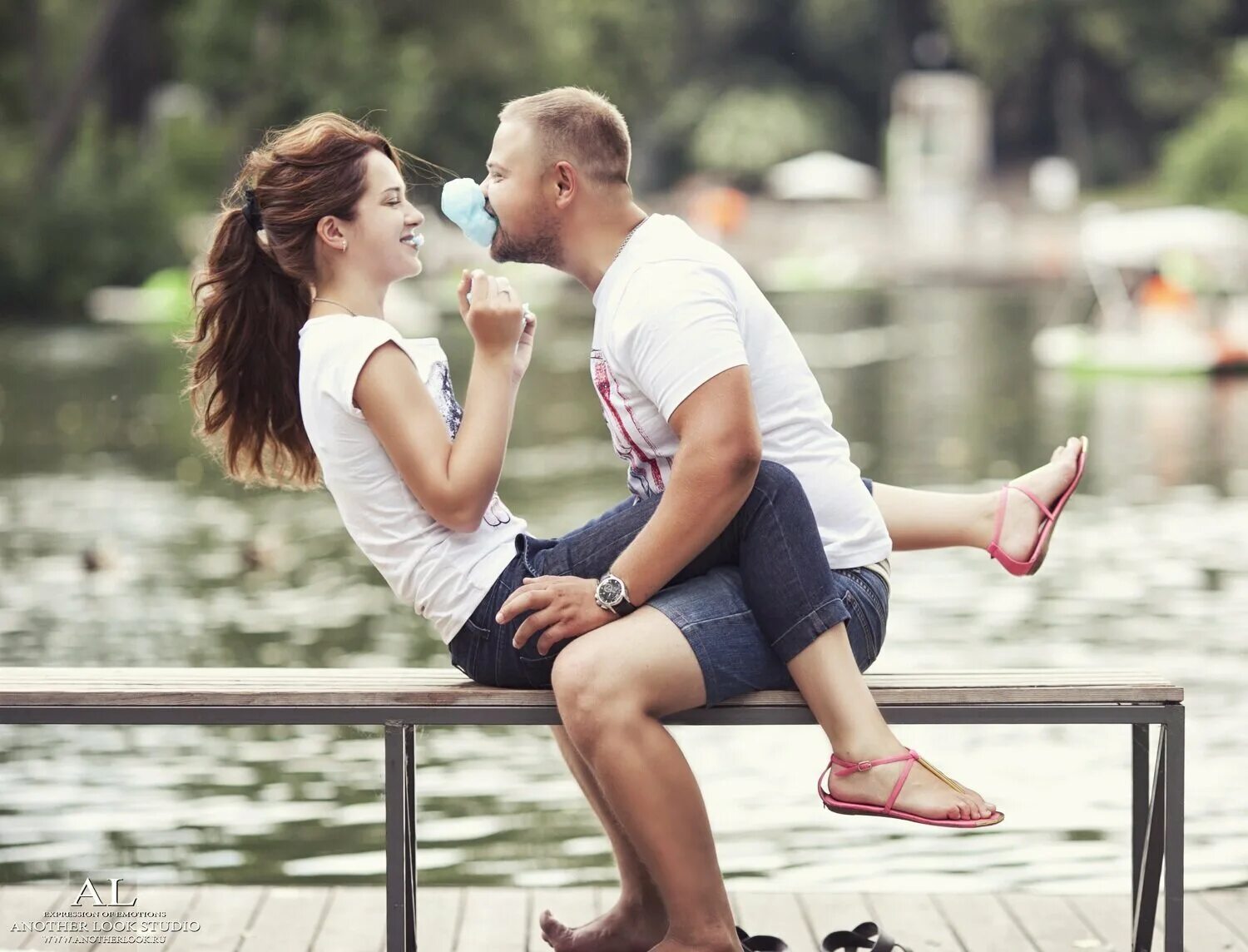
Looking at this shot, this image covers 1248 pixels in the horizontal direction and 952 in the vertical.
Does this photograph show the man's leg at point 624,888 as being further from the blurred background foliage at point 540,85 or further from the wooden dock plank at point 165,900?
the blurred background foliage at point 540,85

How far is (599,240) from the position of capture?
321 cm

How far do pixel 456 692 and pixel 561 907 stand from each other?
38.7 inches

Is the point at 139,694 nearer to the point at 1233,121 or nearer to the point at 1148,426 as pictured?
the point at 1148,426

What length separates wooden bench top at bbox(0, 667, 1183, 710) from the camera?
3.04m

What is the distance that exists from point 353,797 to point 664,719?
2673mm

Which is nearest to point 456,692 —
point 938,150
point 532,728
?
point 532,728

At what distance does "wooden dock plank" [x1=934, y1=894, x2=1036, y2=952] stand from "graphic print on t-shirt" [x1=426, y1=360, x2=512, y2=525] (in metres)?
1.17

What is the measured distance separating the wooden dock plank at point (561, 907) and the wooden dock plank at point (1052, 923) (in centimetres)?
79

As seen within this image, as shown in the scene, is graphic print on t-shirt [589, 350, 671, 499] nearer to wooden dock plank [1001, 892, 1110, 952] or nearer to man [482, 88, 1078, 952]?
man [482, 88, 1078, 952]

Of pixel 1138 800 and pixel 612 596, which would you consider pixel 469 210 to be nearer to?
pixel 612 596

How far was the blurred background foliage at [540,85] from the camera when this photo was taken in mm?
33062

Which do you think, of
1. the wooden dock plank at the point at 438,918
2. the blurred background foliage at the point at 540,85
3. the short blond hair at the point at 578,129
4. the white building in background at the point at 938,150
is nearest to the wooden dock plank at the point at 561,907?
the wooden dock plank at the point at 438,918

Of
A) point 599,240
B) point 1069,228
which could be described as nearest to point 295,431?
point 599,240

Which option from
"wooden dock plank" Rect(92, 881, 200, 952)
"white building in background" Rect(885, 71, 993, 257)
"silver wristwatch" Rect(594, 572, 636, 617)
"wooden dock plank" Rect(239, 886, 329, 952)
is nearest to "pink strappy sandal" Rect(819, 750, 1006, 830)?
"silver wristwatch" Rect(594, 572, 636, 617)
